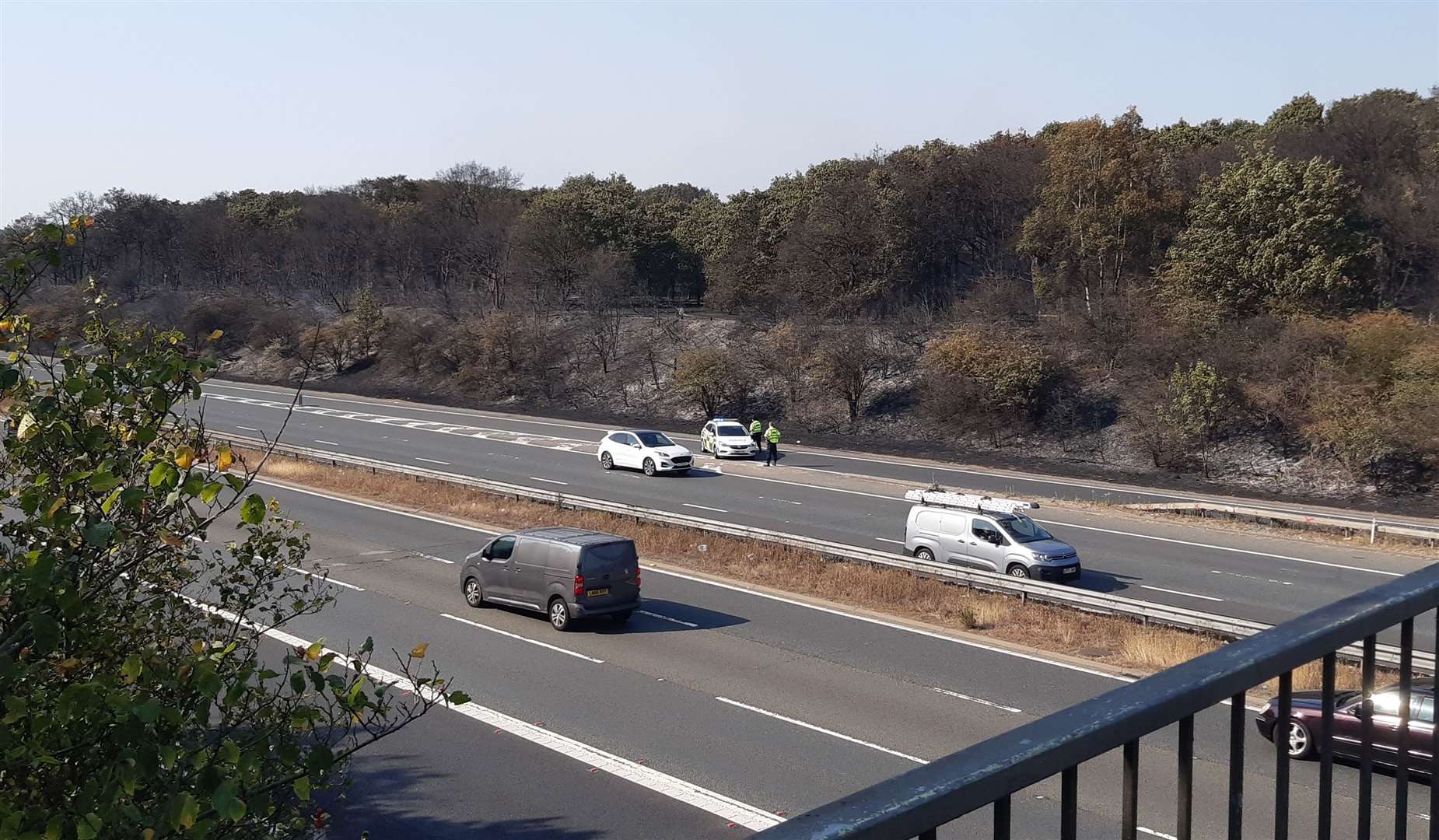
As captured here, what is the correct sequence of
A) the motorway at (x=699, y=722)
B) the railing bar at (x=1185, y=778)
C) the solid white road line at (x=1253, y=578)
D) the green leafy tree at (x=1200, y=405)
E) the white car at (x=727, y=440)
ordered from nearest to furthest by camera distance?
the railing bar at (x=1185, y=778) → the motorway at (x=699, y=722) → the solid white road line at (x=1253, y=578) → the green leafy tree at (x=1200, y=405) → the white car at (x=727, y=440)

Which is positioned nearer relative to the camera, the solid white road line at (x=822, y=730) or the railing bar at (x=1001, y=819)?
the railing bar at (x=1001, y=819)

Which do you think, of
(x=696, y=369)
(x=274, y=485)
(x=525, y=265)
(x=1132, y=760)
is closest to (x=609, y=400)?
(x=696, y=369)

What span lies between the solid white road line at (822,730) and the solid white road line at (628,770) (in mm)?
2216

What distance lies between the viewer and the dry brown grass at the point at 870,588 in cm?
1811

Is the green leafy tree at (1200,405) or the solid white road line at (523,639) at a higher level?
the green leafy tree at (1200,405)

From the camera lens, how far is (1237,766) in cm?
216

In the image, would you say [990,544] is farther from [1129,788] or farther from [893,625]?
[1129,788]

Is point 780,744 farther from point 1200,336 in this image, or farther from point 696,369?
point 696,369

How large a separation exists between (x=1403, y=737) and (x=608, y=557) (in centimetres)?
1766

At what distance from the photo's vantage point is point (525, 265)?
248 feet

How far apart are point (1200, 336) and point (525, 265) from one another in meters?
45.4

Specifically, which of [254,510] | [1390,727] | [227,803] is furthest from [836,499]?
[1390,727]

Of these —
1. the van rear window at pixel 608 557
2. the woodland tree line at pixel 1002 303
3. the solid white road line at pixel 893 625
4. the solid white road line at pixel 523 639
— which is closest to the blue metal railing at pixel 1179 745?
the solid white road line at pixel 893 625

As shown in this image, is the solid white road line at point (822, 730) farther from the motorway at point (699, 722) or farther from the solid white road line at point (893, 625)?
the solid white road line at point (893, 625)
